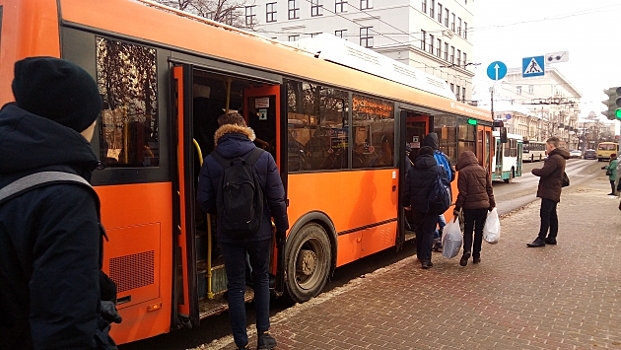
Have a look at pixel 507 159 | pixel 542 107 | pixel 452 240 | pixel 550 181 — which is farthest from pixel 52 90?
pixel 542 107

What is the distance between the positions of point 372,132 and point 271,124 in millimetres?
2093

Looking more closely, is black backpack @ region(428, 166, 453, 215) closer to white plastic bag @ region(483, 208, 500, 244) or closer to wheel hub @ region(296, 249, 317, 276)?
white plastic bag @ region(483, 208, 500, 244)

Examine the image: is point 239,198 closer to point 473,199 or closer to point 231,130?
point 231,130

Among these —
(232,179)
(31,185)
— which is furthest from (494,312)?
(31,185)

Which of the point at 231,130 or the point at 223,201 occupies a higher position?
the point at 231,130

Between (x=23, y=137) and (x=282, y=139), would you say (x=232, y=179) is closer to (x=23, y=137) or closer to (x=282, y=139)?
(x=282, y=139)

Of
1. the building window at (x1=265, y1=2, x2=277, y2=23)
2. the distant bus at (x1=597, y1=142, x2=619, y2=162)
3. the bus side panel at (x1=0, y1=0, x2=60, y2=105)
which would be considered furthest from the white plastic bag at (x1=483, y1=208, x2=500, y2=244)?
the distant bus at (x1=597, y1=142, x2=619, y2=162)

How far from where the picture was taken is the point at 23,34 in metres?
3.07

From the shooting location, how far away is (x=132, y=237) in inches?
143

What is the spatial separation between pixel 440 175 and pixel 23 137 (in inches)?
234

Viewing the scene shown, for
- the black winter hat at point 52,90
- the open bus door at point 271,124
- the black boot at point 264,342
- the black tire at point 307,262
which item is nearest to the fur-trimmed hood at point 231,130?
the open bus door at point 271,124

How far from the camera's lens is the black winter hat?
168 centimetres

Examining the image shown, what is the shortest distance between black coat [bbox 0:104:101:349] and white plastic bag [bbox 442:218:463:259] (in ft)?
20.0

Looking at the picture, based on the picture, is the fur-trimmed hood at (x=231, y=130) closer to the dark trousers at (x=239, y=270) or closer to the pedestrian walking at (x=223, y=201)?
the pedestrian walking at (x=223, y=201)
